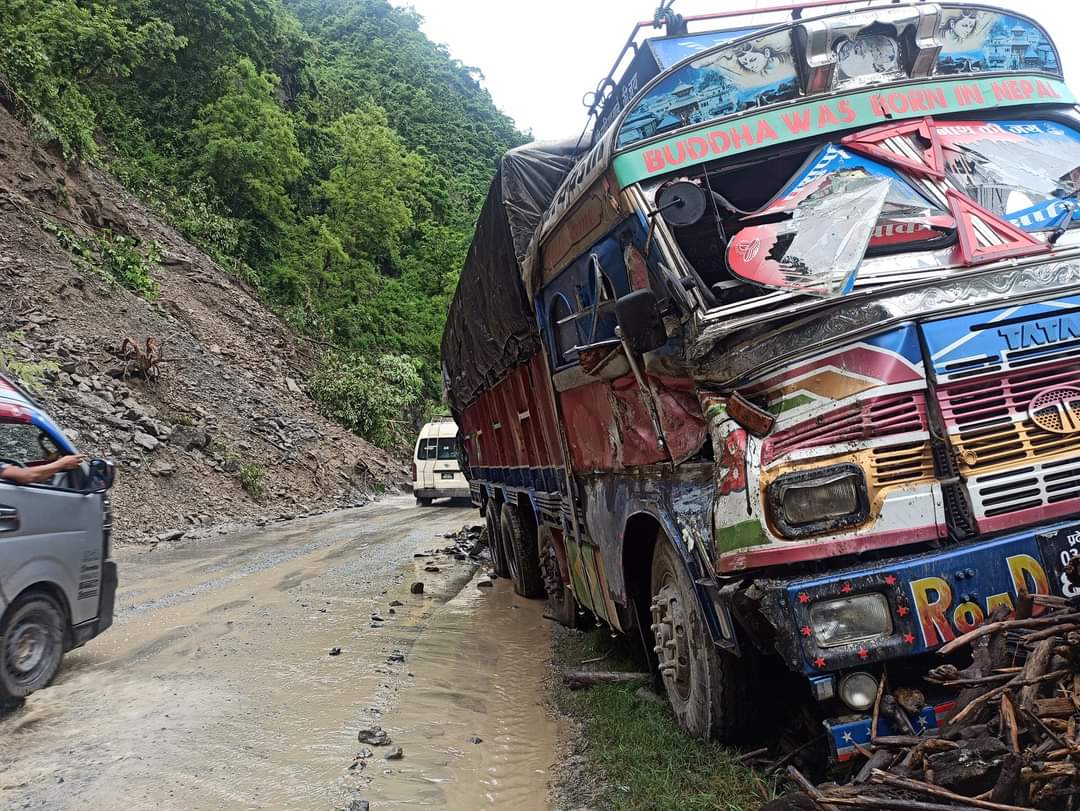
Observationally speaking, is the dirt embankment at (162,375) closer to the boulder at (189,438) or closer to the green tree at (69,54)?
the boulder at (189,438)

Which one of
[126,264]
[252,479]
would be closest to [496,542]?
[252,479]

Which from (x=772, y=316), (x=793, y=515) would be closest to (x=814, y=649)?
(x=793, y=515)

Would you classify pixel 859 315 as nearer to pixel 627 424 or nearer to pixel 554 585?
pixel 627 424

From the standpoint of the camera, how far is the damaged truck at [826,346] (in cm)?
301

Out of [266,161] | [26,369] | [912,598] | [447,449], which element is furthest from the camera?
[266,161]

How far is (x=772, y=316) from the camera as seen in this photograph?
338 centimetres

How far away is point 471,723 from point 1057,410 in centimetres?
352

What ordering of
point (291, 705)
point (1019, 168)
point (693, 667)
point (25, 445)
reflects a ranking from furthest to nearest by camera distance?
point (25, 445)
point (291, 705)
point (1019, 168)
point (693, 667)

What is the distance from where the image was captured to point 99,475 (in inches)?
242

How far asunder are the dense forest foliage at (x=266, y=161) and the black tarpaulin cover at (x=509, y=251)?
778 inches

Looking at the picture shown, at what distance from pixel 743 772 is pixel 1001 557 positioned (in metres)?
1.41

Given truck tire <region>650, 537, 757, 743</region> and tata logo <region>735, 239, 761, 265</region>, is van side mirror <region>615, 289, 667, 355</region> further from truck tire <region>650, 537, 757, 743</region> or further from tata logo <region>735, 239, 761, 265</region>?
truck tire <region>650, 537, 757, 743</region>

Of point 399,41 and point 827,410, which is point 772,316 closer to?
point 827,410

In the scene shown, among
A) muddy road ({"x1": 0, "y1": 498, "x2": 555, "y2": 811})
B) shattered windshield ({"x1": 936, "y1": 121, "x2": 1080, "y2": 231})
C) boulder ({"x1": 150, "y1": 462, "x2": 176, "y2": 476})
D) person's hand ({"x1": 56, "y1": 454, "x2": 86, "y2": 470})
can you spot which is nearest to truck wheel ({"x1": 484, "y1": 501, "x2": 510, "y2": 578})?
muddy road ({"x1": 0, "y1": 498, "x2": 555, "y2": 811})
